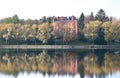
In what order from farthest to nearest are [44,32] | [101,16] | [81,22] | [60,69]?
[101,16], [81,22], [44,32], [60,69]

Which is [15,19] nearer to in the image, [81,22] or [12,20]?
[12,20]

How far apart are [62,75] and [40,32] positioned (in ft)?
189

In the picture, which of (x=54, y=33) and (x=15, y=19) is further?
(x=15, y=19)

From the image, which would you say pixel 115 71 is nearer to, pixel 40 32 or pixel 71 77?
pixel 71 77

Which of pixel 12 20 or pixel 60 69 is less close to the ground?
pixel 12 20

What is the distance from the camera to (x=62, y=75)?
146 feet

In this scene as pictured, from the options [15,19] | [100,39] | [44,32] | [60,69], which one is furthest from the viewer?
[15,19]

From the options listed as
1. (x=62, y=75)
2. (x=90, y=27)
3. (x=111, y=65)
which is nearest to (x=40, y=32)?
(x=90, y=27)

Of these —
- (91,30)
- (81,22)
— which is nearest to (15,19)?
(81,22)

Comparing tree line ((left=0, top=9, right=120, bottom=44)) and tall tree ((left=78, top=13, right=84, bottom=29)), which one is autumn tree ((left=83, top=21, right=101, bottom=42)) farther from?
tall tree ((left=78, top=13, right=84, bottom=29))

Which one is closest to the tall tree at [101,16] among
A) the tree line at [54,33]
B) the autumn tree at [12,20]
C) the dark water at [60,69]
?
the tree line at [54,33]

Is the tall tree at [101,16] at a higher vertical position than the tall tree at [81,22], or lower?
higher

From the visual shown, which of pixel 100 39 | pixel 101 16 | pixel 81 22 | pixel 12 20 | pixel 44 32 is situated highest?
pixel 101 16

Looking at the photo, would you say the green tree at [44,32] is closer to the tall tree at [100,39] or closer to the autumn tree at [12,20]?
the tall tree at [100,39]
